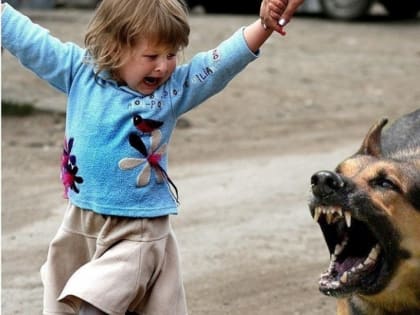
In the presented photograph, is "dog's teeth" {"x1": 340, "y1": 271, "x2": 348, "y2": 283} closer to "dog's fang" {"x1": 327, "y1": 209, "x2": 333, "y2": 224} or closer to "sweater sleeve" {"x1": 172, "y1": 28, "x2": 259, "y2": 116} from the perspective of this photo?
"dog's fang" {"x1": 327, "y1": 209, "x2": 333, "y2": 224}

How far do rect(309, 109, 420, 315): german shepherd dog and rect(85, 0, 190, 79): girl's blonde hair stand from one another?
28.7 inches

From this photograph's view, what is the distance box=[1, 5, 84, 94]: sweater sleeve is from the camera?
444cm

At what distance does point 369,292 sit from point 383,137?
141 cm

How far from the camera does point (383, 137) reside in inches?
228

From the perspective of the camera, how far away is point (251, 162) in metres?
9.02

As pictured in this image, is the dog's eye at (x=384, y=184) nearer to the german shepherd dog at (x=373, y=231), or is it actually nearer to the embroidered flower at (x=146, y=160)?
the german shepherd dog at (x=373, y=231)

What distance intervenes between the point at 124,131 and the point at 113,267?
48cm

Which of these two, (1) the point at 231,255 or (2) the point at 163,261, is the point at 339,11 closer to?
(1) the point at 231,255

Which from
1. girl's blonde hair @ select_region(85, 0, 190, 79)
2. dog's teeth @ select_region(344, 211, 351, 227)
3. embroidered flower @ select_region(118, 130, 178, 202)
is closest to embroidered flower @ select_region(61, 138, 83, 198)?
embroidered flower @ select_region(118, 130, 178, 202)

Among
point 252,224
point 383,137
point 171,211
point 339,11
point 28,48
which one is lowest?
point 339,11

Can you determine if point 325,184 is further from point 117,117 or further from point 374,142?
point 117,117

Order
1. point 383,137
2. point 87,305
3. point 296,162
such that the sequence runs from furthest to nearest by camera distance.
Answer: point 296,162 → point 383,137 → point 87,305

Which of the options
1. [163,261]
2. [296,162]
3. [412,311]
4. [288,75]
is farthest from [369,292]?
[288,75]

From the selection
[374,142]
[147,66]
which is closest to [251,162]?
[374,142]
